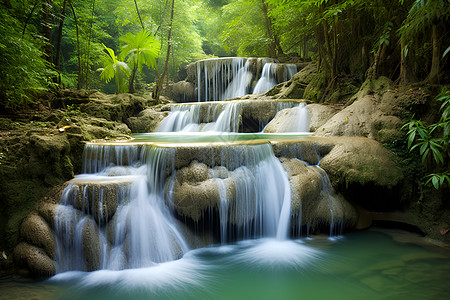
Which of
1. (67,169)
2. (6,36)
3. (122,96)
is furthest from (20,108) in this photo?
(122,96)

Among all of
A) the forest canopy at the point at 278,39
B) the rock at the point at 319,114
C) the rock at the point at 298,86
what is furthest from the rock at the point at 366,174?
the rock at the point at 298,86

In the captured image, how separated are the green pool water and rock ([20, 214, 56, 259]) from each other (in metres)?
0.39

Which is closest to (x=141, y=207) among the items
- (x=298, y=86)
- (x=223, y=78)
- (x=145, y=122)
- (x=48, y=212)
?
(x=48, y=212)

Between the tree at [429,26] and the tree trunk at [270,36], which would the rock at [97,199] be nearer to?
the tree at [429,26]

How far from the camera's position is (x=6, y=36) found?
4668 millimetres

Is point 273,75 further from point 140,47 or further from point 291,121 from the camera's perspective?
point 140,47

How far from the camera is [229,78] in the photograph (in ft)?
46.5

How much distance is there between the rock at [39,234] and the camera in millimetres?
3311

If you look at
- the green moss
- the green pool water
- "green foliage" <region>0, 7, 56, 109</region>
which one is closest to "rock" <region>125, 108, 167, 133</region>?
"green foliage" <region>0, 7, 56, 109</region>

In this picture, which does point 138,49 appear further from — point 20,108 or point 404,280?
point 404,280

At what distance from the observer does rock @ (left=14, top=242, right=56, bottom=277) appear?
316cm

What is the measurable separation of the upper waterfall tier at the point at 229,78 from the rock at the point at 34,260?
1069 cm

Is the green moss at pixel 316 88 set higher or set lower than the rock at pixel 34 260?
higher

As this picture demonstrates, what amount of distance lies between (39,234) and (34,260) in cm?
32
